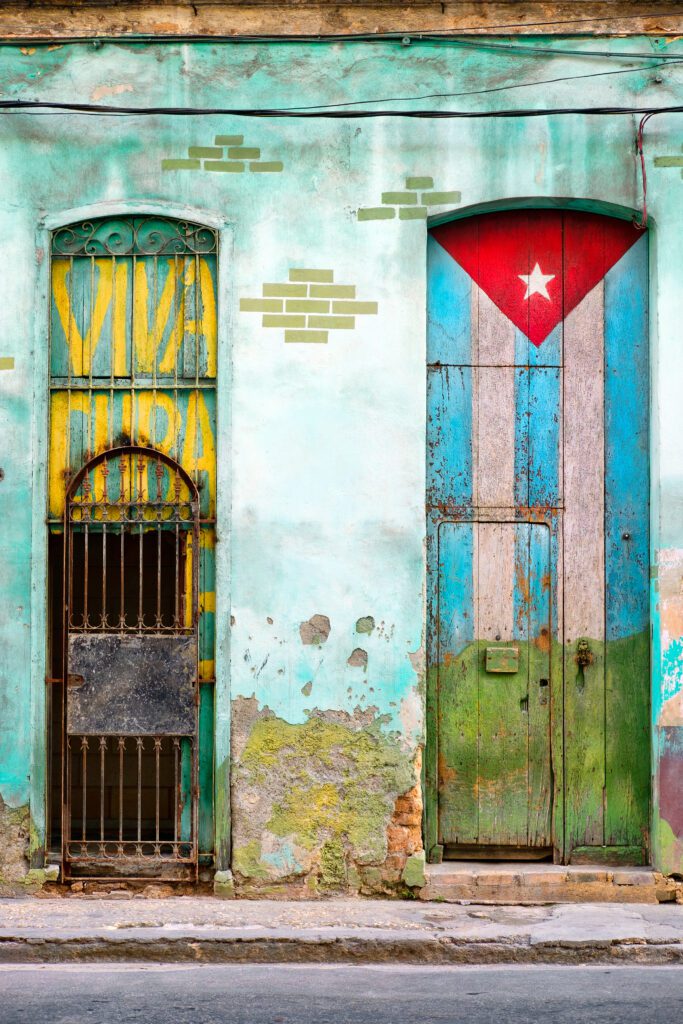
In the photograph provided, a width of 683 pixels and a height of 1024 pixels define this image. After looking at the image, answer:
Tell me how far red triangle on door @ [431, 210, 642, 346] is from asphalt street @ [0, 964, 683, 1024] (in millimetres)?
3410

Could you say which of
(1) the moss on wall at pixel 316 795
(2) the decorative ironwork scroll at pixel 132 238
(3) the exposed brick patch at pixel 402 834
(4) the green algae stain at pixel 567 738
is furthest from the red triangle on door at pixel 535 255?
(3) the exposed brick patch at pixel 402 834

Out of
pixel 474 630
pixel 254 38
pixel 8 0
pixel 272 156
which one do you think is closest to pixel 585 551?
pixel 474 630

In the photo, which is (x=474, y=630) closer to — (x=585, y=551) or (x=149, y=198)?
(x=585, y=551)

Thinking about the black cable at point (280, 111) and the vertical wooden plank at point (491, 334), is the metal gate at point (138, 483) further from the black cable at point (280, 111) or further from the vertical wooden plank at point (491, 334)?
the vertical wooden plank at point (491, 334)

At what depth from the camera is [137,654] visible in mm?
6840

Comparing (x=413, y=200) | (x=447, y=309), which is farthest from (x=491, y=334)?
(x=413, y=200)

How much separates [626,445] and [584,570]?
0.74 meters

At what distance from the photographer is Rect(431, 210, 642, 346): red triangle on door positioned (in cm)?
706

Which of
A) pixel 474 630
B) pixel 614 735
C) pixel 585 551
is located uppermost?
pixel 585 551

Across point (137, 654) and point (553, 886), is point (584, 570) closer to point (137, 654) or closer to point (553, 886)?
point (553, 886)

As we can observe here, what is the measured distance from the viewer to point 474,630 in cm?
702

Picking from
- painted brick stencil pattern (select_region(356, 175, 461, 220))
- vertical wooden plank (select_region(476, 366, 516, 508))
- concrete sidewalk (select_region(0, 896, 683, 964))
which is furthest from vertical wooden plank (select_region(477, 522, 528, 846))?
painted brick stencil pattern (select_region(356, 175, 461, 220))

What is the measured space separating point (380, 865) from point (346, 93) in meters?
4.22

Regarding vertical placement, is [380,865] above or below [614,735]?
below
